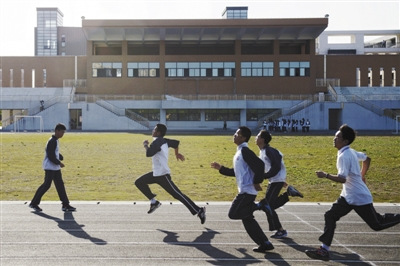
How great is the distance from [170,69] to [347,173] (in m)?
62.4

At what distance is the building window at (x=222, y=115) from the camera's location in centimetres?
6600

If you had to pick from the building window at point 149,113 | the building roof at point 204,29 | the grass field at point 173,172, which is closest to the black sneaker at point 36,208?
the grass field at point 173,172

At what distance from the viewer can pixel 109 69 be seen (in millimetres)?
68875

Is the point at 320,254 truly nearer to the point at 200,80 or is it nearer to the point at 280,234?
the point at 280,234

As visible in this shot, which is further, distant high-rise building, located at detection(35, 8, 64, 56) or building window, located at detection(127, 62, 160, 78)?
distant high-rise building, located at detection(35, 8, 64, 56)

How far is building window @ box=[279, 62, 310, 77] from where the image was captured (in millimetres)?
68688

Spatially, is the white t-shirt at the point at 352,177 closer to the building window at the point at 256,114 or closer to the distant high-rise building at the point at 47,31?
the building window at the point at 256,114

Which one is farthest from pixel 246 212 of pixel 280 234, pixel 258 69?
pixel 258 69

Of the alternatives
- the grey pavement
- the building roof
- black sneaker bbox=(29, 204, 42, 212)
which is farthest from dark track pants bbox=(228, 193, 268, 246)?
the building roof

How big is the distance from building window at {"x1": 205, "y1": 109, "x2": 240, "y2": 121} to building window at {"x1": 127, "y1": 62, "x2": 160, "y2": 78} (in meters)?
9.36

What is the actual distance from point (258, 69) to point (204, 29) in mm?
9472

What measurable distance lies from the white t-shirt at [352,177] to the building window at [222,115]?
5830cm

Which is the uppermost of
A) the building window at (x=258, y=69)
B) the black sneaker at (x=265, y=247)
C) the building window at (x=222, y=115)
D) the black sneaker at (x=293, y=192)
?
the building window at (x=258, y=69)

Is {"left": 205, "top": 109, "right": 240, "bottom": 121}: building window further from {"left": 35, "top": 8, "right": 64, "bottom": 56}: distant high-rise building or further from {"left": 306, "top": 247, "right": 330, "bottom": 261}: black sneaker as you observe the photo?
{"left": 35, "top": 8, "right": 64, "bottom": 56}: distant high-rise building
